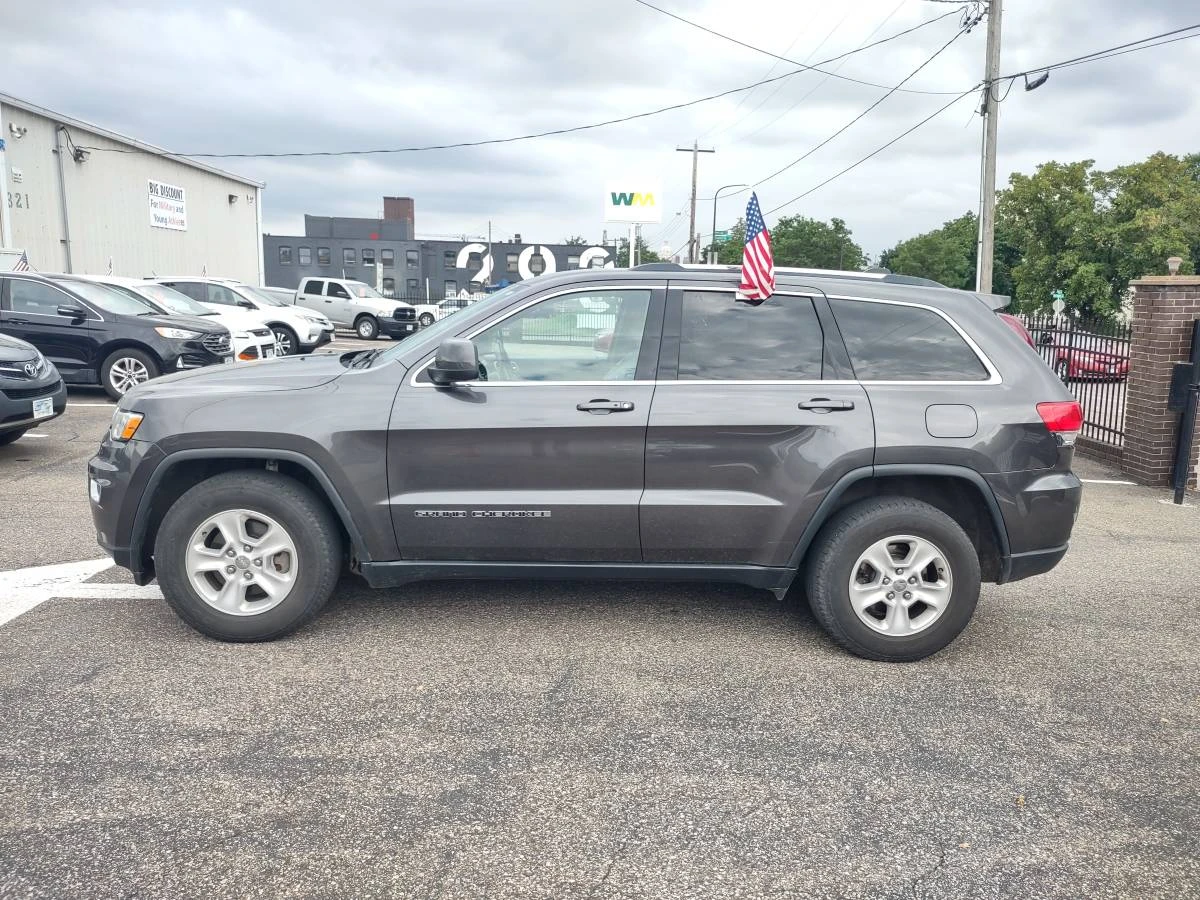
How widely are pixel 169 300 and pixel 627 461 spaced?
41.2 feet

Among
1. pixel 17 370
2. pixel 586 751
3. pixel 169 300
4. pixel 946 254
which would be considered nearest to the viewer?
pixel 586 751

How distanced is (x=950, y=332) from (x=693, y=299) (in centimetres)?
121

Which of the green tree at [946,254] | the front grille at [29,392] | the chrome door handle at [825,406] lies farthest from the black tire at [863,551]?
the green tree at [946,254]

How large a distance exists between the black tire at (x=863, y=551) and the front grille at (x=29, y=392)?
721 centimetres

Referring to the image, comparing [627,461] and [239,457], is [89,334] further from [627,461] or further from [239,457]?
[627,461]

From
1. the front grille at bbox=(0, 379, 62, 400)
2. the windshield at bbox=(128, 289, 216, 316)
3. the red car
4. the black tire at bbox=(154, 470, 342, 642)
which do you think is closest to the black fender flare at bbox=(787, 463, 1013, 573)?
the black tire at bbox=(154, 470, 342, 642)

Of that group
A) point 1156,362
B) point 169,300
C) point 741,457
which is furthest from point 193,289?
point 741,457

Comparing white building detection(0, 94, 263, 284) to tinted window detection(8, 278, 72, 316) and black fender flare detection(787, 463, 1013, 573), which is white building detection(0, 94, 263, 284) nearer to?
tinted window detection(8, 278, 72, 316)

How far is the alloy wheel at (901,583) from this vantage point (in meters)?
4.27

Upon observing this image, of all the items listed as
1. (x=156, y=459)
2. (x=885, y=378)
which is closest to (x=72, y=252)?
(x=156, y=459)

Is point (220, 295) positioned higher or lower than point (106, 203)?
lower

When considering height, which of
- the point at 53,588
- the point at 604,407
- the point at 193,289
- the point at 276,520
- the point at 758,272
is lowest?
the point at 53,588

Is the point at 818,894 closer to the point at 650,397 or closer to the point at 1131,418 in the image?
the point at 650,397

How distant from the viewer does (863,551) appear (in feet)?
14.0
